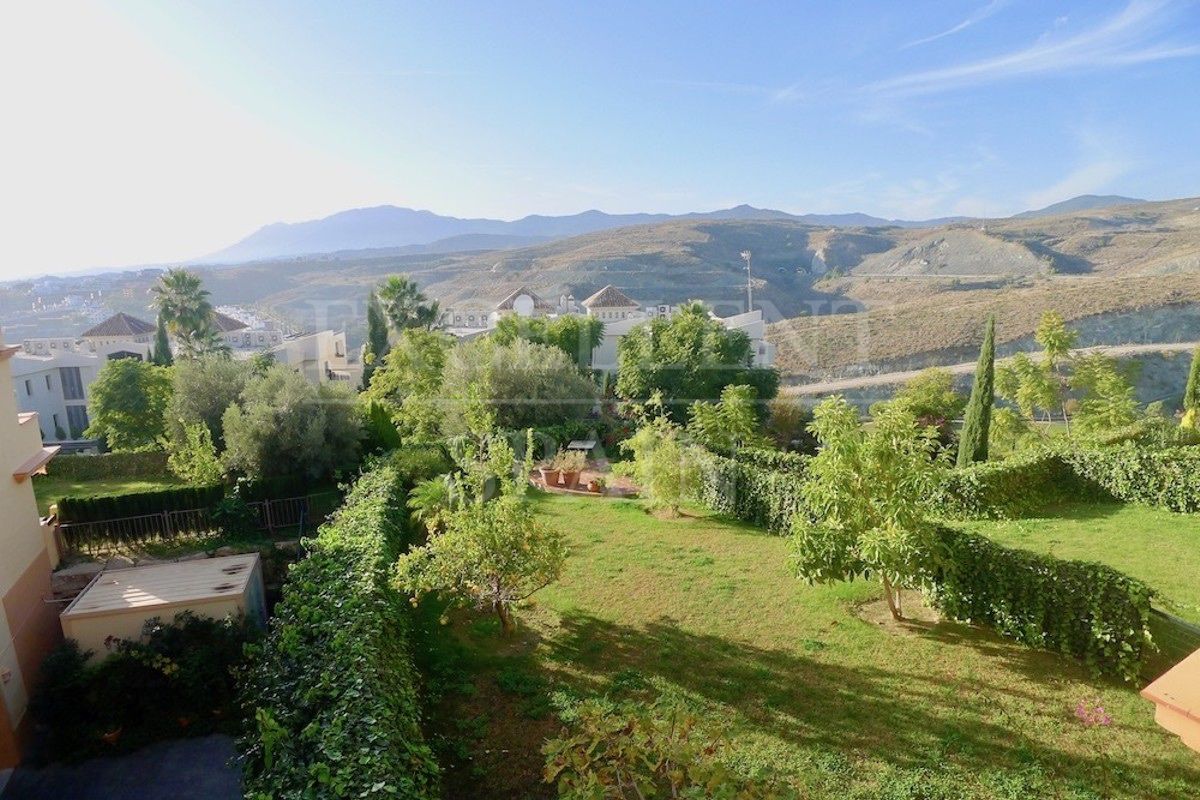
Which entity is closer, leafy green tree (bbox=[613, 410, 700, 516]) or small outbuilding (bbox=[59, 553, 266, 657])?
small outbuilding (bbox=[59, 553, 266, 657])

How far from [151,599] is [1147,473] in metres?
15.7

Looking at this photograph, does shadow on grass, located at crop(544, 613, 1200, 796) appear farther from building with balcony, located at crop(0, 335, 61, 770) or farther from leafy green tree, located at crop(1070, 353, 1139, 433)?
leafy green tree, located at crop(1070, 353, 1139, 433)

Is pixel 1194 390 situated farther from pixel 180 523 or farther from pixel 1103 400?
pixel 180 523

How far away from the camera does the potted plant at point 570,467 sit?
1536 centimetres

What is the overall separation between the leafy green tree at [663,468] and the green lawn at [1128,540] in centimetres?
483

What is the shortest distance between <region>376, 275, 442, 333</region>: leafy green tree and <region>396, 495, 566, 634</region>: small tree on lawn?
73.6 ft

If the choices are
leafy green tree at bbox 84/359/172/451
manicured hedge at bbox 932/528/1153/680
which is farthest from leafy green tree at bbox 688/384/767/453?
leafy green tree at bbox 84/359/172/451

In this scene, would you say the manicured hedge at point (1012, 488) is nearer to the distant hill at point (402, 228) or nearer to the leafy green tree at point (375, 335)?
the leafy green tree at point (375, 335)

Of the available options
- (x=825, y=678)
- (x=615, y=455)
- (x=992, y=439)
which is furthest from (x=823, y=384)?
(x=825, y=678)

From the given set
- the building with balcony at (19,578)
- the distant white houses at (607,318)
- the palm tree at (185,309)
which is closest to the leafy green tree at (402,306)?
the distant white houses at (607,318)

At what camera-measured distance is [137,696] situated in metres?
7.48

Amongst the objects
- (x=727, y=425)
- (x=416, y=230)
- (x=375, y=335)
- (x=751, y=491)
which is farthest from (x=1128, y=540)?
(x=416, y=230)

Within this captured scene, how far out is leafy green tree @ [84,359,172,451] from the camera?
2347 cm

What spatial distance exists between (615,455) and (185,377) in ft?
38.5
